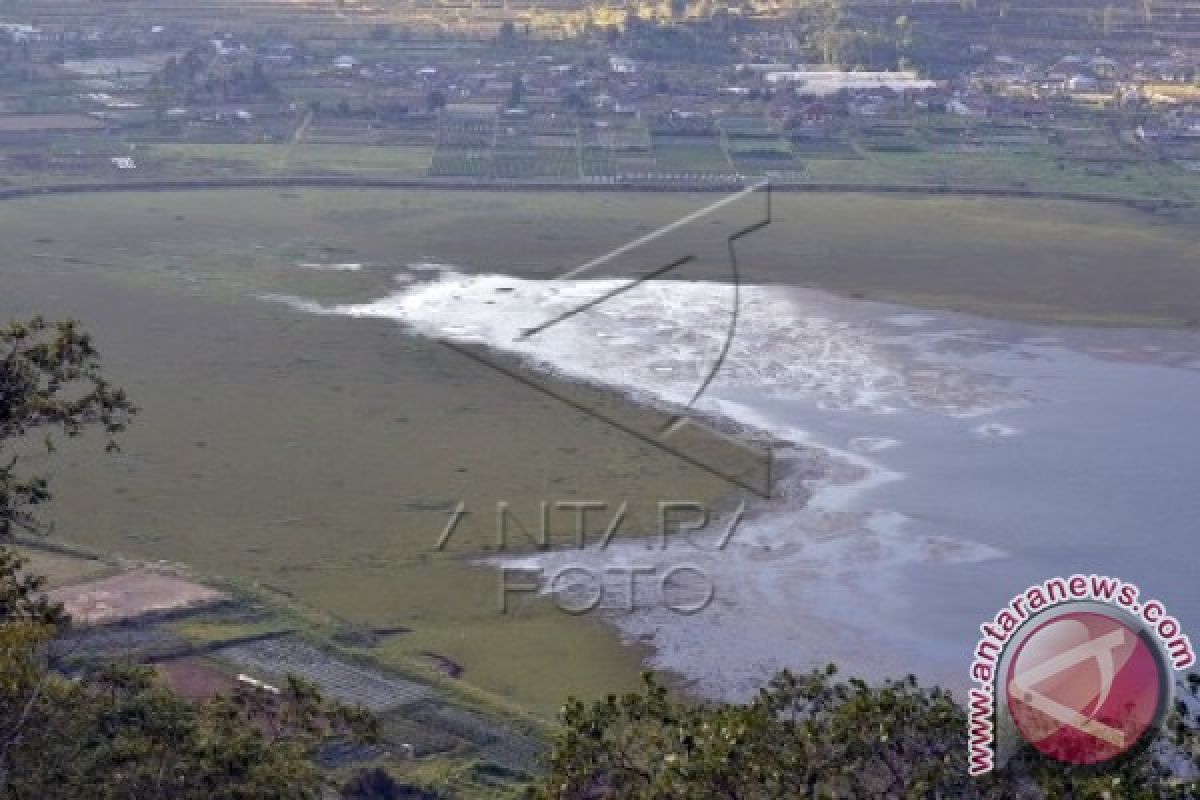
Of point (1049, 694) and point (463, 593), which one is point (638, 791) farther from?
point (463, 593)

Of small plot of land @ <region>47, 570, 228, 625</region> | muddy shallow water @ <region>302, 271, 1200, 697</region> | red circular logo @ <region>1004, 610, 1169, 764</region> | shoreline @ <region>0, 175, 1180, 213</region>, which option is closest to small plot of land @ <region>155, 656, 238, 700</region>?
small plot of land @ <region>47, 570, 228, 625</region>

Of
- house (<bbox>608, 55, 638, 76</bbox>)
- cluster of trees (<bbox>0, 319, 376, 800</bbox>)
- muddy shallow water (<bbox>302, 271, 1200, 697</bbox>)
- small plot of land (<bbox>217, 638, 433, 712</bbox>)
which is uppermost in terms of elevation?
cluster of trees (<bbox>0, 319, 376, 800</bbox>)

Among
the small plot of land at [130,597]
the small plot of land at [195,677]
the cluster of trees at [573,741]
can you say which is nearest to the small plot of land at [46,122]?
the small plot of land at [130,597]

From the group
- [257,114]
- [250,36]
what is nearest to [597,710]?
[257,114]

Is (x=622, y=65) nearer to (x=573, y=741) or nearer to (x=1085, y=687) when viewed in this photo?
(x=573, y=741)

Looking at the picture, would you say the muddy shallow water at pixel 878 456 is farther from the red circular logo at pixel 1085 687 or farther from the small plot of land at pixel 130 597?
the red circular logo at pixel 1085 687

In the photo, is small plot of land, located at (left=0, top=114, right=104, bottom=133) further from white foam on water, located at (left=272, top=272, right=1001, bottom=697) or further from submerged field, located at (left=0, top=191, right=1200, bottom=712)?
white foam on water, located at (left=272, top=272, right=1001, bottom=697)
